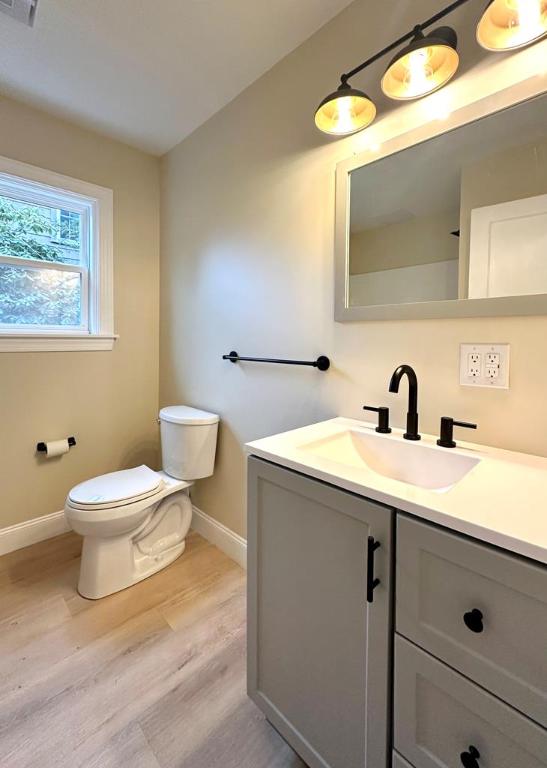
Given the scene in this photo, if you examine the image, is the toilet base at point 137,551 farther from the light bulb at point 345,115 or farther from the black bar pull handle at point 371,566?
the light bulb at point 345,115

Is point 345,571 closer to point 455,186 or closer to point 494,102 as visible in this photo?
point 455,186

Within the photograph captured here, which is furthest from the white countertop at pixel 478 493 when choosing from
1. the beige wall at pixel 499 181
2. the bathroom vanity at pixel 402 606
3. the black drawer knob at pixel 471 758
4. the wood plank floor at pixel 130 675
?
the wood plank floor at pixel 130 675

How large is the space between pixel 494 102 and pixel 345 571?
1289 millimetres

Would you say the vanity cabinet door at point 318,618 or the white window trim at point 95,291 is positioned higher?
the white window trim at point 95,291

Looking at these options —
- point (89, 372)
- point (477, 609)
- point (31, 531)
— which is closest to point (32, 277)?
point (89, 372)

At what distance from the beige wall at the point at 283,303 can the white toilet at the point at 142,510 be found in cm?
17

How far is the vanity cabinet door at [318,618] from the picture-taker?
759 mm

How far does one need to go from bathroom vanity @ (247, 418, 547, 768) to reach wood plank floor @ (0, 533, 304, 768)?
0.65 ft

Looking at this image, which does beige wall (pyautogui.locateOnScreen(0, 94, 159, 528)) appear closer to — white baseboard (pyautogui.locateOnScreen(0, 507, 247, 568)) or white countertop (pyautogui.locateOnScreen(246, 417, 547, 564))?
white baseboard (pyautogui.locateOnScreen(0, 507, 247, 568))

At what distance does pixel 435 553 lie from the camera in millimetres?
651

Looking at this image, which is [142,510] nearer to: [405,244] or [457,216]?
[405,244]

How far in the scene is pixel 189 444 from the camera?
192 centimetres

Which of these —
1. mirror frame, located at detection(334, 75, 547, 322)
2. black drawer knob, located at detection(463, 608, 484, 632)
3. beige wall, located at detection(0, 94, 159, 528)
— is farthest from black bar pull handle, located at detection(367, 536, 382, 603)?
beige wall, located at detection(0, 94, 159, 528)

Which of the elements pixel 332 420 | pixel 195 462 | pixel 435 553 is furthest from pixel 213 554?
pixel 435 553
